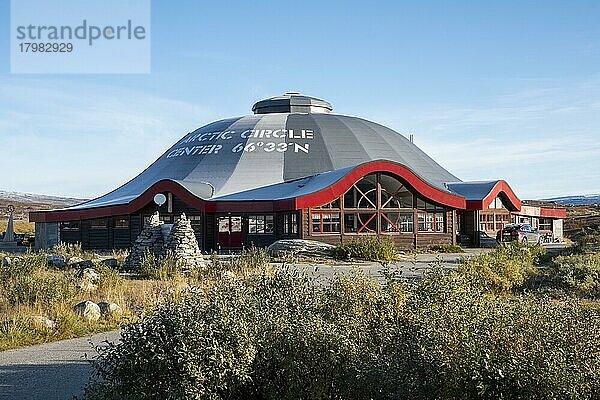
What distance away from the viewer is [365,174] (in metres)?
34.4

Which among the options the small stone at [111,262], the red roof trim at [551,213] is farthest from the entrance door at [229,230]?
the red roof trim at [551,213]

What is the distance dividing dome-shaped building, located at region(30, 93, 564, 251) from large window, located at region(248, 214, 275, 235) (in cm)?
5

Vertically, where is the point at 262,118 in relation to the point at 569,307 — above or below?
above

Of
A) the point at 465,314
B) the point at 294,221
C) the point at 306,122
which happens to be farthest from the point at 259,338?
the point at 306,122

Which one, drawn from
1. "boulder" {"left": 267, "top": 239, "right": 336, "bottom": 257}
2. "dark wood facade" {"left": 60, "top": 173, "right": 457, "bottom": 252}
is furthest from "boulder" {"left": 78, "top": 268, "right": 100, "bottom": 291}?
"dark wood facade" {"left": 60, "top": 173, "right": 457, "bottom": 252}

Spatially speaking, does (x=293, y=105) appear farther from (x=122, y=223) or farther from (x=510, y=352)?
(x=510, y=352)

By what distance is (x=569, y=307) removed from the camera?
6496 millimetres

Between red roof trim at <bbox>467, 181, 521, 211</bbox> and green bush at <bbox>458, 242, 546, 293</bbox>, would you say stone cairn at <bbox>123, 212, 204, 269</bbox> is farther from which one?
red roof trim at <bbox>467, 181, 521, 211</bbox>

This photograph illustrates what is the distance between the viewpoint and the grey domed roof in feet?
136

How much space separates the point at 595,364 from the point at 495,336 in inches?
30.7

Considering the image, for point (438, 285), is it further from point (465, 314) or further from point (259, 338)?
point (259, 338)

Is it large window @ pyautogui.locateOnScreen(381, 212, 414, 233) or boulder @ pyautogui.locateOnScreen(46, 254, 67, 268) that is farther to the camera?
large window @ pyautogui.locateOnScreen(381, 212, 414, 233)

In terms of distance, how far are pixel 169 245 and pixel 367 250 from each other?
34.3 feet

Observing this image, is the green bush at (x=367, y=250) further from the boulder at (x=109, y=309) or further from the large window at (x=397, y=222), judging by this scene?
the boulder at (x=109, y=309)
